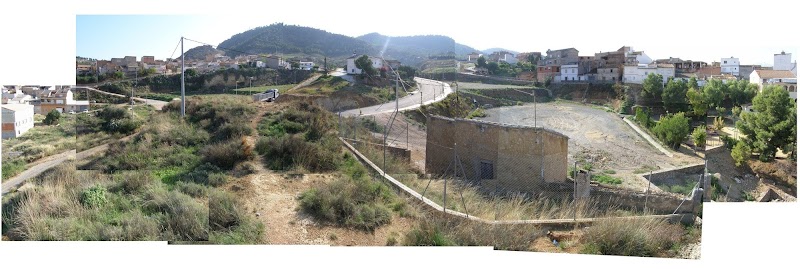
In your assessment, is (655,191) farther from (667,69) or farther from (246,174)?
(246,174)

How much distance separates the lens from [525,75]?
592 cm

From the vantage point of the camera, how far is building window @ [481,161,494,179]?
5.62 metres

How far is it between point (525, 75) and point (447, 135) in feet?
3.65

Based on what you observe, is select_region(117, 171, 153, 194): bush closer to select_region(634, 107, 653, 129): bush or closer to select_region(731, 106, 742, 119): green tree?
select_region(634, 107, 653, 129): bush

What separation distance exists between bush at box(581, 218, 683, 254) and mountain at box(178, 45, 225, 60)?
171 inches

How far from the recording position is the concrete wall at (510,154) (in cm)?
540

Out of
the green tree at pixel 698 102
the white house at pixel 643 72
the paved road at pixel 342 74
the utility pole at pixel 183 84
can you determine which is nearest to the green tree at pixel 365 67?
Result: the paved road at pixel 342 74

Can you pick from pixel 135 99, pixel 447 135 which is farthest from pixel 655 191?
pixel 135 99

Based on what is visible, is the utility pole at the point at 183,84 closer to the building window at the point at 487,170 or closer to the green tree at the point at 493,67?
the green tree at the point at 493,67

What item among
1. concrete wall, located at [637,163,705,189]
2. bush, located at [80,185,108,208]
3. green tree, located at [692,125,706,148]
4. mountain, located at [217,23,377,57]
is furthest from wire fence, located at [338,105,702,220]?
bush, located at [80,185,108,208]

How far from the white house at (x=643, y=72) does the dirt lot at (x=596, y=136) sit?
1.63 feet

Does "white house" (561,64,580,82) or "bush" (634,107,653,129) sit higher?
"white house" (561,64,580,82)

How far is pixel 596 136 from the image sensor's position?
5.99m

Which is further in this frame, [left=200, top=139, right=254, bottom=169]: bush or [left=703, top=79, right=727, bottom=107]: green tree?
[left=200, top=139, right=254, bottom=169]: bush
